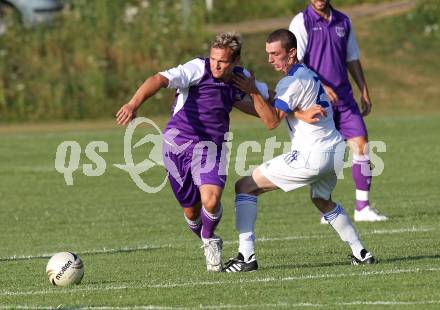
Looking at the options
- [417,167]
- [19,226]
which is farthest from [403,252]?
[417,167]

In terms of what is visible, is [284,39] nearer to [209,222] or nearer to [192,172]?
[192,172]

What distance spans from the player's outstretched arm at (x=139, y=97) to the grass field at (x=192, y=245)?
3.90 feet

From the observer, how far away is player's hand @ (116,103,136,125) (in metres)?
9.07

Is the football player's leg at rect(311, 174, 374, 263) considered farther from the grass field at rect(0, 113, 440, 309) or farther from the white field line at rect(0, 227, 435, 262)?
the white field line at rect(0, 227, 435, 262)

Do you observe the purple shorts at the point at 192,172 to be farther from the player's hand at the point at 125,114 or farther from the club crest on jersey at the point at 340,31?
the club crest on jersey at the point at 340,31

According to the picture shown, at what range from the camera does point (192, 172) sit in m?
10.2

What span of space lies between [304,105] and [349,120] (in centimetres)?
407

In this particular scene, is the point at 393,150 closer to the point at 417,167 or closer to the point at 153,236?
the point at 417,167

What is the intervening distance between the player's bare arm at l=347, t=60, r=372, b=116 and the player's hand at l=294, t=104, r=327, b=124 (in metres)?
4.04

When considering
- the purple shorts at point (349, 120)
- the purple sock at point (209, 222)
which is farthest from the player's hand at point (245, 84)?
the purple shorts at point (349, 120)

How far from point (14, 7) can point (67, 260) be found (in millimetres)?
27777

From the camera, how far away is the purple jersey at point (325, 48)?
537 inches

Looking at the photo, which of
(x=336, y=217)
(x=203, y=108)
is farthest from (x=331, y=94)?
(x=336, y=217)

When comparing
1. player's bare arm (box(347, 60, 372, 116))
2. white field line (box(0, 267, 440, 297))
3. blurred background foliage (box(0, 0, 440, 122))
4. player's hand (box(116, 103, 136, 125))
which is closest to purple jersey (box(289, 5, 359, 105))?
player's bare arm (box(347, 60, 372, 116))
